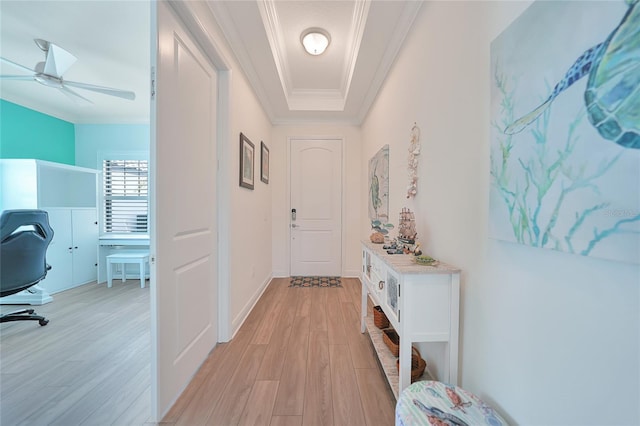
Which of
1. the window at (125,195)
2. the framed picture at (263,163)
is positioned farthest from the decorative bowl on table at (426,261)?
the window at (125,195)

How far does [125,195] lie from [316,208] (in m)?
3.26

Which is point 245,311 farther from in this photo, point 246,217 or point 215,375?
point 246,217

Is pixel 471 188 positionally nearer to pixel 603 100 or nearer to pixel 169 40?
pixel 603 100

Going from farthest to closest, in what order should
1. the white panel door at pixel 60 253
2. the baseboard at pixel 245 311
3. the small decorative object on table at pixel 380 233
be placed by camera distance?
1. the white panel door at pixel 60 253
2. the baseboard at pixel 245 311
3. the small decorative object on table at pixel 380 233

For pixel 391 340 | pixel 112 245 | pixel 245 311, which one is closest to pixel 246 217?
pixel 245 311

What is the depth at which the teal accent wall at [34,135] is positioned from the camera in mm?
3143

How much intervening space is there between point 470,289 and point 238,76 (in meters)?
2.47

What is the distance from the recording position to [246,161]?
241 cm

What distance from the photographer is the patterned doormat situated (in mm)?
3449

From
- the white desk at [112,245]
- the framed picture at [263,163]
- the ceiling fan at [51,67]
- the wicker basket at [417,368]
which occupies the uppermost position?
the ceiling fan at [51,67]

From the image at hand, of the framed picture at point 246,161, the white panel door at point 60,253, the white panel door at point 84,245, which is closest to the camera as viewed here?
the framed picture at point 246,161

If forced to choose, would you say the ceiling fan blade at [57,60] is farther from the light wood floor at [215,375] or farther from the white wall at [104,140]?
the light wood floor at [215,375]

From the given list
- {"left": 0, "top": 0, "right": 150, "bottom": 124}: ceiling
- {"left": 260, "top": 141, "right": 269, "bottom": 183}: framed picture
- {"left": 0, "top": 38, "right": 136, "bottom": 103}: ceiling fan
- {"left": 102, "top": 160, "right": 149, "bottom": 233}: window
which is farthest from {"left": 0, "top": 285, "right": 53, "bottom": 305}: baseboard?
{"left": 260, "top": 141, "right": 269, "bottom": 183}: framed picture

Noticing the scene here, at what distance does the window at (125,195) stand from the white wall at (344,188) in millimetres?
2261
